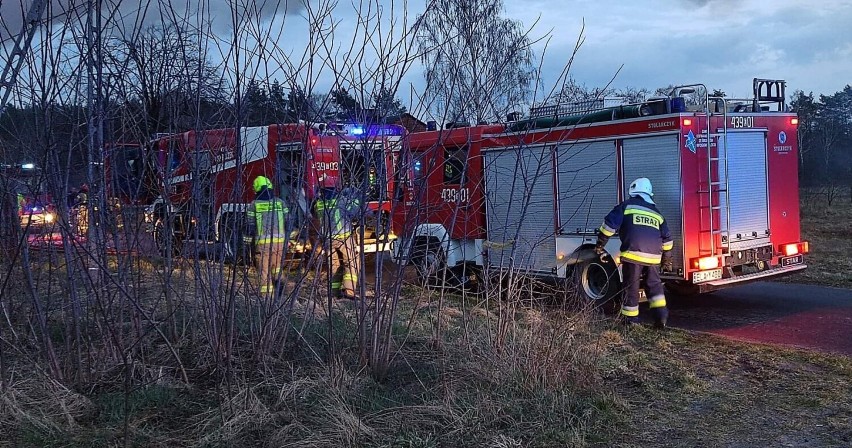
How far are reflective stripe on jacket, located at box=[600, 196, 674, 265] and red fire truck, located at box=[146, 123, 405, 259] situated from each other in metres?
3.69

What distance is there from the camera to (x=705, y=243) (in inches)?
334

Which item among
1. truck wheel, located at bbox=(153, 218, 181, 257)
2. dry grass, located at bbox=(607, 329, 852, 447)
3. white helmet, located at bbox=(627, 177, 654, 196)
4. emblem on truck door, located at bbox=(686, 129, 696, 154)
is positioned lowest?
dry grass, located at bbox=(607, 329, 852, 447)

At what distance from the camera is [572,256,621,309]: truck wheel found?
30.1ft

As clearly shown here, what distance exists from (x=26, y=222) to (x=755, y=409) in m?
4.64

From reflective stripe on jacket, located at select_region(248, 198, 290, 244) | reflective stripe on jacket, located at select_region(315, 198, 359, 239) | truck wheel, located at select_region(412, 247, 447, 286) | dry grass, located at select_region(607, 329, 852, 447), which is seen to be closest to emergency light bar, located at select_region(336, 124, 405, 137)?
reflective stripe on jacket, located at select_region(315, 198, 359, 239)

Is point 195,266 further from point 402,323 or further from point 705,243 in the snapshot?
point 705,243

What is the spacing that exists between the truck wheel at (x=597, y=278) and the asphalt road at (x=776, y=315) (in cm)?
75

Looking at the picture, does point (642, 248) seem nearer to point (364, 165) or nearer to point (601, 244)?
point (601, 244)

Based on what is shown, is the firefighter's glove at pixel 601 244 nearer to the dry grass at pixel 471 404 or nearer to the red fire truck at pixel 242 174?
the dry grass at pixel 471 404

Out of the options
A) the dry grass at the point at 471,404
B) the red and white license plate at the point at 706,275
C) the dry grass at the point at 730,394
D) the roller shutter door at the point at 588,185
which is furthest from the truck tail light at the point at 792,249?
the dry grass at the point at 471,404

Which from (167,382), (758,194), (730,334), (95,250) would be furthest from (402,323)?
(758,194)

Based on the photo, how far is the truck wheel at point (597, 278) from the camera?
916cm

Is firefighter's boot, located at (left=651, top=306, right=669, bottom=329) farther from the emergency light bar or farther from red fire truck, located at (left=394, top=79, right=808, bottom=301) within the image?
the emergency light bar

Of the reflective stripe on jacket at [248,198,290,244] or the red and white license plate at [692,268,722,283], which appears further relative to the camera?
the red and white license plate at [692,268,722,283]
